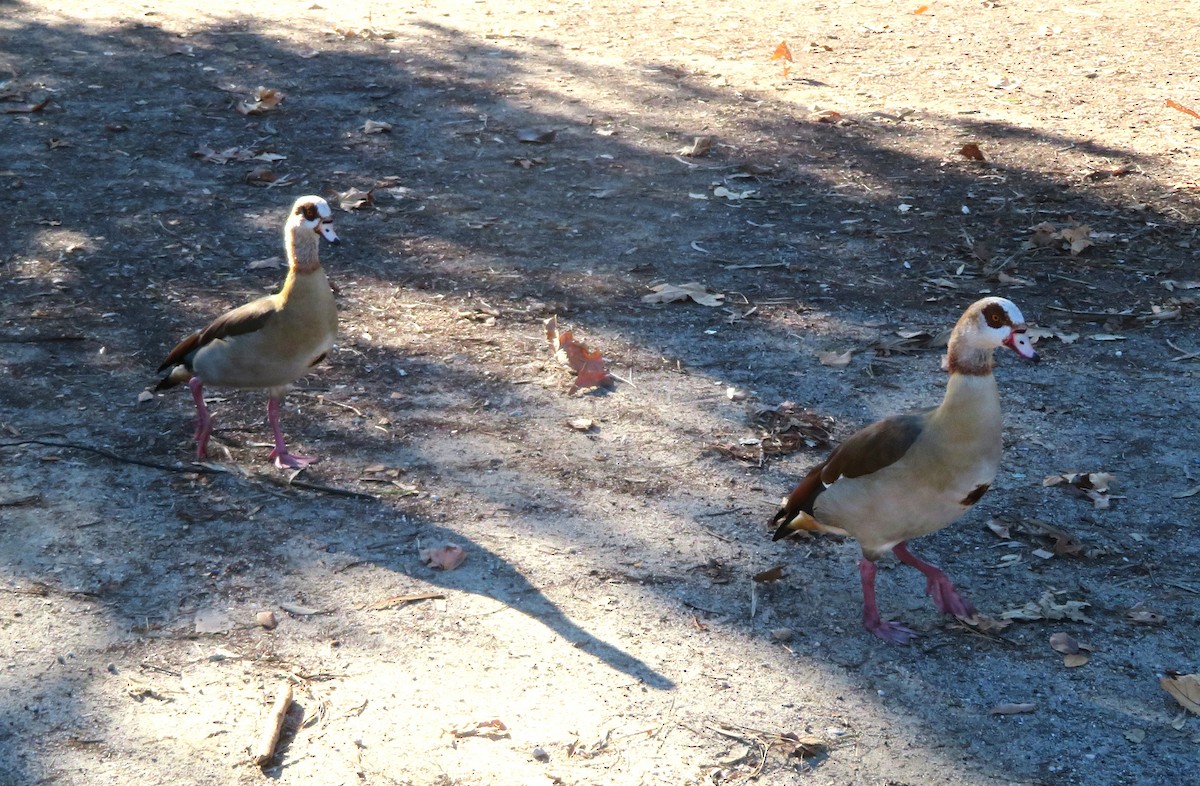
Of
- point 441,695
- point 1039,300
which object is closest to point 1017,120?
point 1039,300

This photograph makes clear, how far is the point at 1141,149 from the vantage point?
30.4 ft

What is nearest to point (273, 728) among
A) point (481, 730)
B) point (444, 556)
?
point (481, 730)

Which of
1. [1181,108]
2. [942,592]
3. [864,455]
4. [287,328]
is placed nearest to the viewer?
[864,455]

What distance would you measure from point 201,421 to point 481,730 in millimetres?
2352

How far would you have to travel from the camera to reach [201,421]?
217 inches

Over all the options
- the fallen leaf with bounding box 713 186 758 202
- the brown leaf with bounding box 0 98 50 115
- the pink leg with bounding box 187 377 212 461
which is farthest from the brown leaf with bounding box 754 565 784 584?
the brown leaf with bounding box 0 98 50 115

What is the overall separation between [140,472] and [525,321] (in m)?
2.38

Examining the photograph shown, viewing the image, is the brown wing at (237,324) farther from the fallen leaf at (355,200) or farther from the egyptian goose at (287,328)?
the fallen leaf at (355,200)

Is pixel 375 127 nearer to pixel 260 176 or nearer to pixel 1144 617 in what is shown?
pixel 260 176

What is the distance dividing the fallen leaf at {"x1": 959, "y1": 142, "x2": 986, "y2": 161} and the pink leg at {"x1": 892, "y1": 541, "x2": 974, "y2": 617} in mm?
5411

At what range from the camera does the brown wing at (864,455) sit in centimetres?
431

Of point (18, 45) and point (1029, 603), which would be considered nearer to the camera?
point (1029, 603)

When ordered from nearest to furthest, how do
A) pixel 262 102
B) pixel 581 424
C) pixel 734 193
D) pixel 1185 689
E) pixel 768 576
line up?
1. pixel 1185 689
2. pixel 768 576
3. pixel 581 424
4. pixel 734 193
5. pixel 262 102

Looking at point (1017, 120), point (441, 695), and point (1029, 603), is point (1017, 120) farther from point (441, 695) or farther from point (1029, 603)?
point (441, 695)
